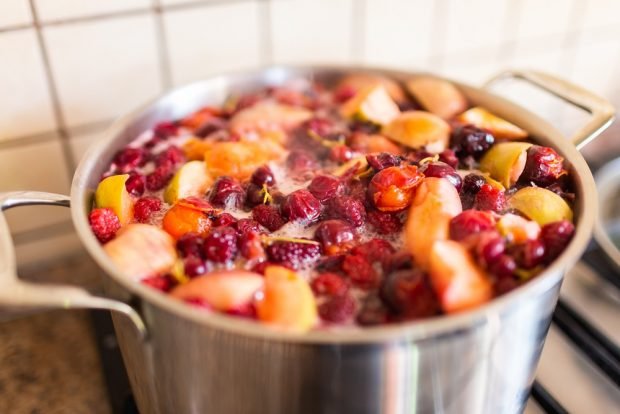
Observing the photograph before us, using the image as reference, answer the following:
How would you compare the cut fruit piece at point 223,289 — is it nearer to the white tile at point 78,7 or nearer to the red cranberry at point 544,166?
the red cranberry at point 544,166

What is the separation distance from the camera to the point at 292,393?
48 cm

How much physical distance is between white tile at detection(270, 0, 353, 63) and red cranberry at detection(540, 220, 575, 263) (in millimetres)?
445

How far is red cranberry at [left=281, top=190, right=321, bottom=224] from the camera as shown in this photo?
25.2 inches

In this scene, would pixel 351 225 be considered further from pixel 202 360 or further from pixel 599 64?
pixel 599 64

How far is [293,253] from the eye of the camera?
0.59 m

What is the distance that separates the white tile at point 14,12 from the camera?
2.41ft

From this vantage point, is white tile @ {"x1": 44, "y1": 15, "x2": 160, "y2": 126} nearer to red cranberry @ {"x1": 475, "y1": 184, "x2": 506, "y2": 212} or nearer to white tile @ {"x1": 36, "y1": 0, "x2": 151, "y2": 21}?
white tile @ {"x1": 36, "y1": 0, "x2": 151, "y2": 21}

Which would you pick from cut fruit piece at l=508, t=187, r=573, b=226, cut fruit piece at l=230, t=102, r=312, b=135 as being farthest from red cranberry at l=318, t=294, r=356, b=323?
cut fruit piece at l=230, t=102, r=312, b=135

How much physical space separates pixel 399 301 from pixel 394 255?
66 millimetres

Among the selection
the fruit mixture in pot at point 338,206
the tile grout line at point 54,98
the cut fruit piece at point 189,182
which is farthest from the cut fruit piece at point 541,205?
the tile grout line at point 54,98

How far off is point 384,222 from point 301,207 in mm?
86

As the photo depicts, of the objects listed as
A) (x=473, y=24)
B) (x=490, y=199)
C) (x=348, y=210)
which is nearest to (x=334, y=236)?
(x=348, y=210)

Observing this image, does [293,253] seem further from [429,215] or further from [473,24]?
[473,24]

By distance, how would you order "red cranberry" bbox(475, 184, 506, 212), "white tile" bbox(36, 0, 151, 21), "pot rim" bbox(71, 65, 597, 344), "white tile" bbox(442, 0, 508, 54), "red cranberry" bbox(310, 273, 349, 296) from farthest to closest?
1. "white tile" bbox(442, 0, 508, 54)
2. "white tile" bbox(36, 0, 151, 21)
3. "red cranberry" bbox(475, 184, 506, 212)
4. "red cranberry" bbox(310, 273, 349, 296)
5. "pot rim" bbox(71, 65, 597, 344)
